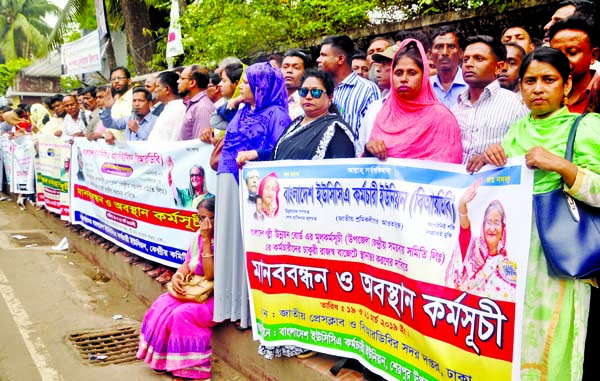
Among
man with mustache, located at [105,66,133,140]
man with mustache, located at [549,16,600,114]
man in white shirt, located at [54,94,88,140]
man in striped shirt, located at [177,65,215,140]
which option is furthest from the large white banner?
man with mustache, located at [549,16,600,114]

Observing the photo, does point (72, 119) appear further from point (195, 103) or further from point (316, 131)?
point (316, 131)

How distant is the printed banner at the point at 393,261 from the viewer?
261 cm

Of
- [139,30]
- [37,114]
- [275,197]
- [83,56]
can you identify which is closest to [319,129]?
[275,197]

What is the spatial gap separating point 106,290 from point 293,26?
4.69 meters

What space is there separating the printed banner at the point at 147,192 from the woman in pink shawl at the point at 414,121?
2.19 m

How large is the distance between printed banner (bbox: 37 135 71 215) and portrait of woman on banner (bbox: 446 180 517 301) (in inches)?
286

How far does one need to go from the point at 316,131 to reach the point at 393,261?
1.04 m

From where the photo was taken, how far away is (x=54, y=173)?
966 centimetres

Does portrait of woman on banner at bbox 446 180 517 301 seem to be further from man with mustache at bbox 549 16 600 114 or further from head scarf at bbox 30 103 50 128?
head scarf at bbox 30 103 50 128

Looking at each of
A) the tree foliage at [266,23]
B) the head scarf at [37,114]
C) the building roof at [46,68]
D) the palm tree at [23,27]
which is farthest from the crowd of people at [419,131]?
the palm tree at [23,27]

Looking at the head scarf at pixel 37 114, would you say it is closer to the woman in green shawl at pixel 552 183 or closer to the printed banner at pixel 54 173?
the printed banner at pixel 54 173

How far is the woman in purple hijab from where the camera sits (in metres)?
4.21

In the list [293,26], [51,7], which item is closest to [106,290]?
[293,26]

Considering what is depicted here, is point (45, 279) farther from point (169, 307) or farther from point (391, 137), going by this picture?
point (391, 137)
